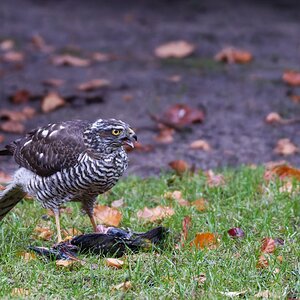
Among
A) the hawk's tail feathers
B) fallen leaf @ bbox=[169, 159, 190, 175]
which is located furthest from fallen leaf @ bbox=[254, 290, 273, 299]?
fallen leaf @ bbox=[169, 159, 190, 175]

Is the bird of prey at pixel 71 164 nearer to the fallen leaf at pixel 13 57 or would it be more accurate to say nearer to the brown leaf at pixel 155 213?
the brown leaf at pixel 155 213

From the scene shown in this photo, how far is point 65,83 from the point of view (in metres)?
11.8

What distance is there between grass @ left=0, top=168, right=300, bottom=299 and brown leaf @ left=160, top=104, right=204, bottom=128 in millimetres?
2721

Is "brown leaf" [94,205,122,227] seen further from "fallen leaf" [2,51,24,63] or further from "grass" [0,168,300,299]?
"fallen leaf" [2,51,24,63]

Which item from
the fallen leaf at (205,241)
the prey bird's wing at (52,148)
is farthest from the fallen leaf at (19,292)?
the fallen leaf at (205,241)

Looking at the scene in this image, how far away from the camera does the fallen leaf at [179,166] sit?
327 inches

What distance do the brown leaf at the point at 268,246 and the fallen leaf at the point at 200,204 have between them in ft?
3.36

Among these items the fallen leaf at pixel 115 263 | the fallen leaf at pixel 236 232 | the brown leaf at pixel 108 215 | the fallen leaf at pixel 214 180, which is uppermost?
the fallen leaf at pixel 115 263

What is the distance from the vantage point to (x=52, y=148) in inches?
251

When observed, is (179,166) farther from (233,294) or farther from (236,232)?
(233,294)

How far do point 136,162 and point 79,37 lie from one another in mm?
5099

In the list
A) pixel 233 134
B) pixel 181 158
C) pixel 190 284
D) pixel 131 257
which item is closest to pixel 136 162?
pixel 181 158

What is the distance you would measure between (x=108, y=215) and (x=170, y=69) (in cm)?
566

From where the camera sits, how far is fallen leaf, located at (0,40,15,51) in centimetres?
1311
